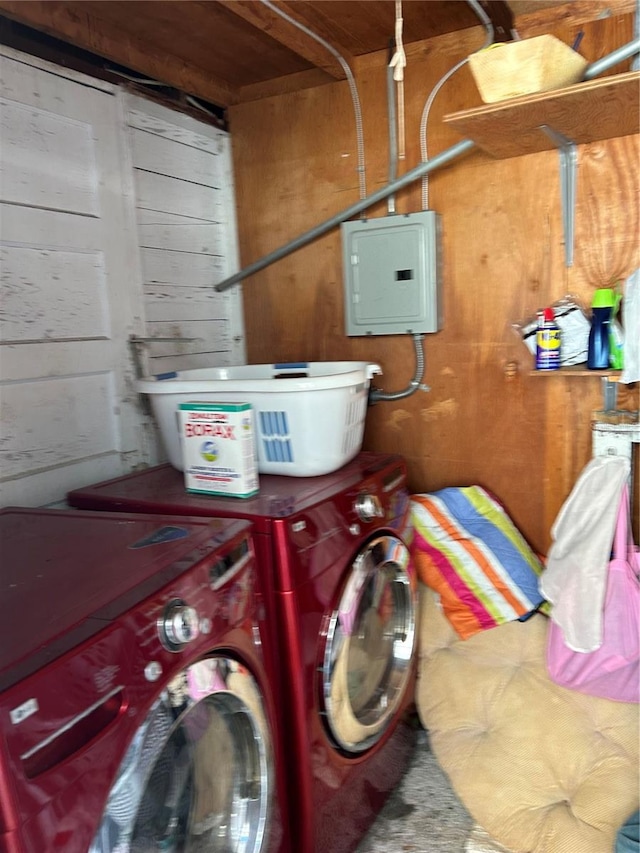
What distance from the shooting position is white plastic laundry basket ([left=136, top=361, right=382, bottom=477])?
1.54m

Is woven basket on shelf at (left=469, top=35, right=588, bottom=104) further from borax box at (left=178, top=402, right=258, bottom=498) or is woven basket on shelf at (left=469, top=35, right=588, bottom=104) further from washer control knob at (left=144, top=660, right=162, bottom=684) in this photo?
washer control knob at (left=144, top=660, right=162, bottom=684)

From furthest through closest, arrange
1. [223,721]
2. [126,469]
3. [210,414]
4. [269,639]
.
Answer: [126,469], [210,414], [269,639], [223,721]

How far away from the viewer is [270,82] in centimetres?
221

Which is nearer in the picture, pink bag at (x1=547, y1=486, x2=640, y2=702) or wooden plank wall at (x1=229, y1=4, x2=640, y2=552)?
pink bag at (x1=547, y1=486, x2=640, y2=702)

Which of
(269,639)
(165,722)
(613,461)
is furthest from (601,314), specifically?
(165,722)

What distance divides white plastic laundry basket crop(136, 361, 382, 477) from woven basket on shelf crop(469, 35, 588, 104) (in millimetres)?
722

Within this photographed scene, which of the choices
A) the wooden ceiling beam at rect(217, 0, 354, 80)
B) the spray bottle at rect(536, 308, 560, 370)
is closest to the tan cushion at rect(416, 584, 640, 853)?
the spray bottle at rect(536, 308, 560, 370)

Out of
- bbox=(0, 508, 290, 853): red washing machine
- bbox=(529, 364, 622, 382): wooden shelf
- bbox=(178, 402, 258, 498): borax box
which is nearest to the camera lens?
bbox=(0, 508, 290, 853): red washing machine

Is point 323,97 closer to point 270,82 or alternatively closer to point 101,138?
point 270,82

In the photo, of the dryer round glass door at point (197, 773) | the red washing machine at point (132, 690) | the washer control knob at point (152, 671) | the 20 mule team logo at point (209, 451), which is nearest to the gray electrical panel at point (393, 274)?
the 20 mule team logo at point (209, 451)

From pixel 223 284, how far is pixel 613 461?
4.56ft

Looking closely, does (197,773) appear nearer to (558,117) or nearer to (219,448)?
(219,448)

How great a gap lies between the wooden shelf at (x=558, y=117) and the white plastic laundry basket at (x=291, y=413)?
0.66m

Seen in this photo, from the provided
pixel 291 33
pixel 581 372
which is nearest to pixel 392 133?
pixel 291 33
